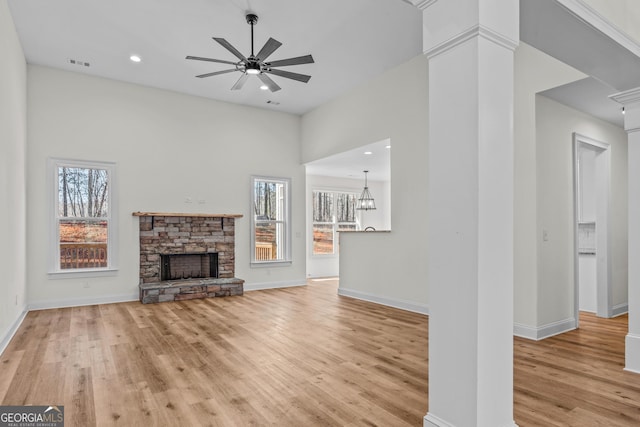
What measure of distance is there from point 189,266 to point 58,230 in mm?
2080

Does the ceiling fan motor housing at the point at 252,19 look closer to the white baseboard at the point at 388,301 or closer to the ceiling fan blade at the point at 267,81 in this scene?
the ceiling fan blade at the point at 267,81

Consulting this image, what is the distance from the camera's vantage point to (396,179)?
18.1 ft

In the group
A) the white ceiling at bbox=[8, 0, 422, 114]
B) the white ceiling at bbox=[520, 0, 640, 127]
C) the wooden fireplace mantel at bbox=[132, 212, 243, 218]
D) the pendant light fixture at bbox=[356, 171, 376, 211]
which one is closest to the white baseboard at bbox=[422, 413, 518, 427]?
the white ceiling at bbox=[520, 0, 640, 127]

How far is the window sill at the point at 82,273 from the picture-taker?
18.3 feet

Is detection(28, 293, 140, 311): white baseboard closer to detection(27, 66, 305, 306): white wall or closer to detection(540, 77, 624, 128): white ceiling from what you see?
detection(27, 66, 305, 306): white wall

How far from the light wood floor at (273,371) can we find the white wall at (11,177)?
380mm

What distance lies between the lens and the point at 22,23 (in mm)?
4410

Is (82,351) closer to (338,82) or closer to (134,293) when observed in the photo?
(134,293)

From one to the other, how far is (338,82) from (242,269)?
385 centimetres

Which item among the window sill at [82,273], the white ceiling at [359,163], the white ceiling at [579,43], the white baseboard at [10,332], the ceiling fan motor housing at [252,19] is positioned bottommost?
the white baseboard at [10,332]

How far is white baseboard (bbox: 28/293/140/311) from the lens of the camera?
543cm

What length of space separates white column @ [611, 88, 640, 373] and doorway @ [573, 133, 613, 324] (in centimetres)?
137

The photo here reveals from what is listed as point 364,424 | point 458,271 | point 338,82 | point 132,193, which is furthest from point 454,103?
point 132,193

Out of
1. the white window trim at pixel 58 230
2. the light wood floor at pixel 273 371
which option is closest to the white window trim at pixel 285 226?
the white window trim at pixel 58 230
